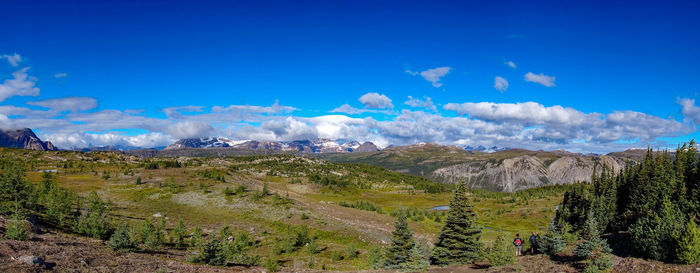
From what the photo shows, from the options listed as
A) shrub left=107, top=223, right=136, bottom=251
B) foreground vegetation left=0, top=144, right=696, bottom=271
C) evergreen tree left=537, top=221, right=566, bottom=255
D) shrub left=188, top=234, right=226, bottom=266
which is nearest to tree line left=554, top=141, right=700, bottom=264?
foreground vegetation left=0, top=144, right=696, bottom=271

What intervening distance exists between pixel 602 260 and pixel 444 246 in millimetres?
12736

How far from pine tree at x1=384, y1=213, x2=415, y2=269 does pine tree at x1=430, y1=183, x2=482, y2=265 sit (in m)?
3.71

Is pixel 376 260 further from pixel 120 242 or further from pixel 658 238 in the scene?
pixel 120 242

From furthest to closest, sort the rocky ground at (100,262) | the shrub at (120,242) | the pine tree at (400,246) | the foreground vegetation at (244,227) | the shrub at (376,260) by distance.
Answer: the shrub at (376,260), the pine tree at (400,246), the foreground vegetation at (244,227), the shrub at (120,242), the rocky ground at (100,262)

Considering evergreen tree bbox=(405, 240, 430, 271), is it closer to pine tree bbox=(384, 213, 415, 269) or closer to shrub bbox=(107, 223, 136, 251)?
pine tree bbox=(384, 213, 415, 269)

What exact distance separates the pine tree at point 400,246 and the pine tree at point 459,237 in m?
3.71

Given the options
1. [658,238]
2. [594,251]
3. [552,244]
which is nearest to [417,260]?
[552,244]

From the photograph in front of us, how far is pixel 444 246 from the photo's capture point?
31656 mm

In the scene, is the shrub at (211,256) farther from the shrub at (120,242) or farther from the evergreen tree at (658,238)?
the evergreen tree at (658,238)

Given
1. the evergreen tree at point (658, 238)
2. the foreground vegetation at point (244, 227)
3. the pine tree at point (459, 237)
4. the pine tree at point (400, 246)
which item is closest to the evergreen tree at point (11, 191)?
the foreground vegetation at point (244, 227)

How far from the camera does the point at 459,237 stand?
101 feet

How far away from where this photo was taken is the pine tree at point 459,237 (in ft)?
101

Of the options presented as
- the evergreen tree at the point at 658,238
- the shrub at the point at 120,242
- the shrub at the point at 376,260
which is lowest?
the shrub at the point at 376,260

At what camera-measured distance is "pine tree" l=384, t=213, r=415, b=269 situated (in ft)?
95.6
